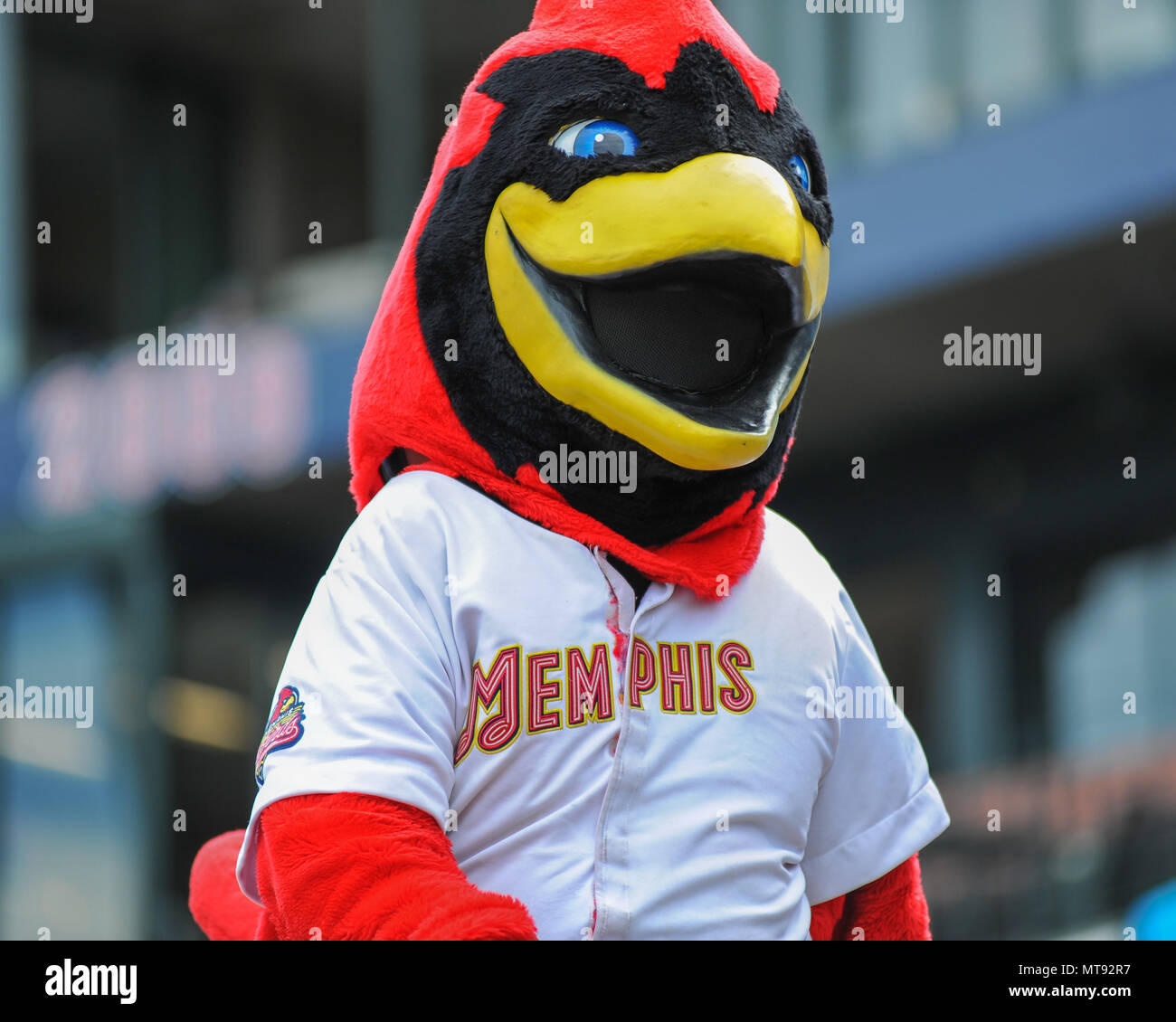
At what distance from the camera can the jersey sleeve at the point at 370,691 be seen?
2.04 metres

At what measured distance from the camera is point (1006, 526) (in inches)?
371

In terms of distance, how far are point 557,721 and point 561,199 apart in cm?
68

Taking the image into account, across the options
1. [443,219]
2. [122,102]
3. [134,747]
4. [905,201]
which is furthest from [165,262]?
[443,219]

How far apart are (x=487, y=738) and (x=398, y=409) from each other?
483mm

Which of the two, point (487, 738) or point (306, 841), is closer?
point (306, 841)

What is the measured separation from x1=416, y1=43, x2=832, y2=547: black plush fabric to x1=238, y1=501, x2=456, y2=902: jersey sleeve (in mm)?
224

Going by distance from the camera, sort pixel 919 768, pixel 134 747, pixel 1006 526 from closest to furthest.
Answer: pixel 919 768 < pixel 1006 526 < pixel 134 747

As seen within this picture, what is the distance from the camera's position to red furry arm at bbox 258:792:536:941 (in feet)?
6.28

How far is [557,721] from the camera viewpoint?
7.14ft

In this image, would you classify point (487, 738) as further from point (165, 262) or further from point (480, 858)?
point (165, 262)
